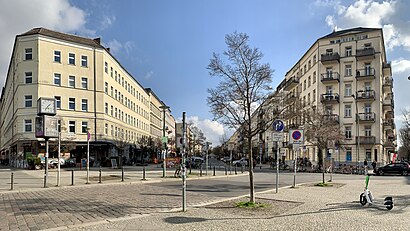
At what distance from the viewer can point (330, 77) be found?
185ft

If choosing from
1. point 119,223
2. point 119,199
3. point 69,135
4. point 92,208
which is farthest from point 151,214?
point 69,135

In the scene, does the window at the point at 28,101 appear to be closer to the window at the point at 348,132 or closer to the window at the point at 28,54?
the window at the point at 28,54

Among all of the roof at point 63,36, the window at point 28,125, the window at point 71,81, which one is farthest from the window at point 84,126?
the roof at point 63,36

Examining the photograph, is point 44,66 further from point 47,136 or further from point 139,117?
point 139,117

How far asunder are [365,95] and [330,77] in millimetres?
5889

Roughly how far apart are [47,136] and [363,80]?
47.3m

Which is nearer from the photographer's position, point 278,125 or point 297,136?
point 278,125

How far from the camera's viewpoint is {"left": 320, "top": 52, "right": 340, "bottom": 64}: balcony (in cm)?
5547

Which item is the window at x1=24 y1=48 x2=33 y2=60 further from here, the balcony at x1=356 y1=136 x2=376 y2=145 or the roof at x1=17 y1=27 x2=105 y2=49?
the balcony at x1=356 y1=136 x2=376 y2=145

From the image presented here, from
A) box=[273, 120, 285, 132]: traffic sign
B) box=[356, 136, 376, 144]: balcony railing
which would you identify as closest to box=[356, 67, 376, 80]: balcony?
box=[356, 136, 376, 144]: balcony railing

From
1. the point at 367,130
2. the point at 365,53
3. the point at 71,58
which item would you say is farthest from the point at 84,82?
the point at 367,130

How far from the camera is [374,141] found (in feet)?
169

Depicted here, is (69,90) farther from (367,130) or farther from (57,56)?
(367,130)

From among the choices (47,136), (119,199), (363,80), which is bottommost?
(119,199)
